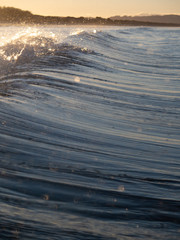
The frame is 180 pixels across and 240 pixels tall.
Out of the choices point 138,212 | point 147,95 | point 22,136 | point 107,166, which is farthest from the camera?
point 147,95

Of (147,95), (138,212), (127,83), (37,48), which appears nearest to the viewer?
(138,212)

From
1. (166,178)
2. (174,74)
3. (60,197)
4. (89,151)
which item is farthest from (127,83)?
(60,197)

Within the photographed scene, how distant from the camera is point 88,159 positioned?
109 inches

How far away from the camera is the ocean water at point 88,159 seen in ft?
6.09

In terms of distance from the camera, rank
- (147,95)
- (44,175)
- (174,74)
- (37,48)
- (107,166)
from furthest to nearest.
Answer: (37,48) → (174,74) → (147,95) → (107,166) → (44,175)

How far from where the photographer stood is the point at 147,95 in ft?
17.1

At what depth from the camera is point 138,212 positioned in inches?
79.1

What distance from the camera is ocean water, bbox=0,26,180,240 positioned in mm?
1856

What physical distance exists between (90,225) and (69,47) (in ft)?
32.7

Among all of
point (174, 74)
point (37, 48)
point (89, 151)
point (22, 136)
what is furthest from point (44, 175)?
point (37, 48)

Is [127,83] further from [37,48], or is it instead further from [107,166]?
[37,48]

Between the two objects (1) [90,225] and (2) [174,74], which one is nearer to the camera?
(1) [90,225]

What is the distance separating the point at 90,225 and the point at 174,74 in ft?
20.0

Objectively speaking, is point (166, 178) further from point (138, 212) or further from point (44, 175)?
point (44, 175)
